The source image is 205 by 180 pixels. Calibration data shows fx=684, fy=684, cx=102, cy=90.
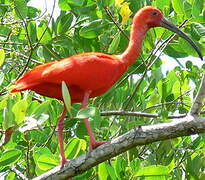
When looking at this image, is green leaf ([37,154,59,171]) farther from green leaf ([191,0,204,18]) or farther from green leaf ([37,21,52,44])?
green leaf ([191,0,204,18])

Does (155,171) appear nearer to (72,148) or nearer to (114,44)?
(72,148)

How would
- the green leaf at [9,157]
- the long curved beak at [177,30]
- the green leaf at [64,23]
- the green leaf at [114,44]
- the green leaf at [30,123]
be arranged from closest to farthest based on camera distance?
the green leaf at [30,123] → the green leaf at [9,157] → the long curved beak at [177,30] → the green leaf at [114,44] → the green leaf at [64,23]

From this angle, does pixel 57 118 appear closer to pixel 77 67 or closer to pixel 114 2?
pixel 77 67

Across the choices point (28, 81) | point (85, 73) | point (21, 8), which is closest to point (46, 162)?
point (28, 81)

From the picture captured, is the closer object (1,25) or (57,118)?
(57,118)

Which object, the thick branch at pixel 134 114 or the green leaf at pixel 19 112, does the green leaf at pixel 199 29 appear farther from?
the green leaf at pixel 19 112

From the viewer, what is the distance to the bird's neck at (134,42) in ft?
18.9

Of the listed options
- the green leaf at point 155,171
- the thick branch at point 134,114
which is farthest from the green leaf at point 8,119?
the thick branch at point 134,114

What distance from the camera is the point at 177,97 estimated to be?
247 inches

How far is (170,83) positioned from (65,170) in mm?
1752

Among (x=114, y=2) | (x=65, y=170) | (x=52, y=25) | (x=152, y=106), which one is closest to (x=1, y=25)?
(x=52, y=25)

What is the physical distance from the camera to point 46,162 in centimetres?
528

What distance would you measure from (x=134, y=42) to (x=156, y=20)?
0.29 m

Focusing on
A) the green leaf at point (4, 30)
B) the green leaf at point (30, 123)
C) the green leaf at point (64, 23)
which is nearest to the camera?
the green leaf at point (30, 123)
